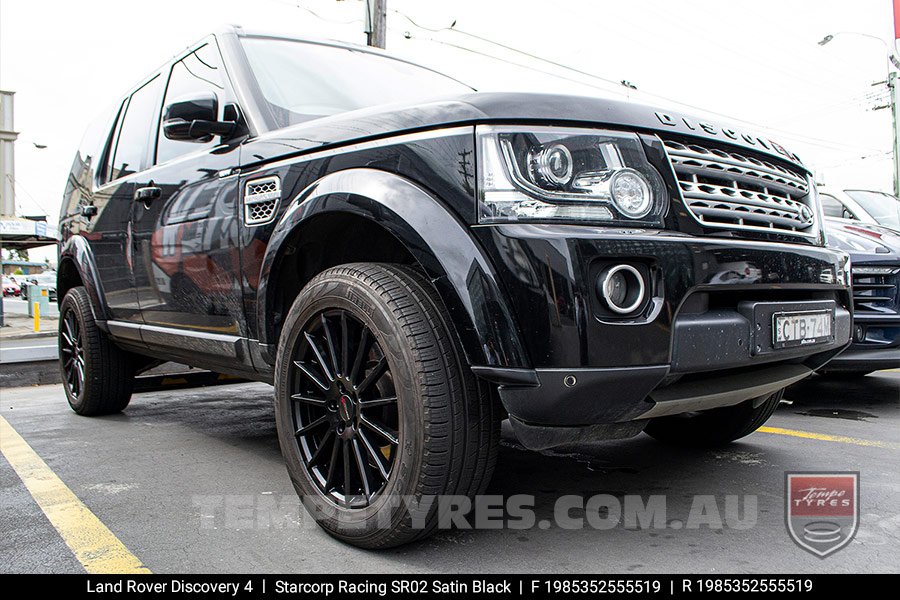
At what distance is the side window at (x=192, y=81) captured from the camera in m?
3.05

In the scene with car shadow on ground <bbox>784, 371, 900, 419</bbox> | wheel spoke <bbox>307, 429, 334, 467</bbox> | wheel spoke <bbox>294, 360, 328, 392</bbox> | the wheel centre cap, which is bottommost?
car shadow on ground <bbox>784, 371, 900, 419</bbox>

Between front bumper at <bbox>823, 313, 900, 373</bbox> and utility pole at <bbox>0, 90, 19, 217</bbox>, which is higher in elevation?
utility pole at <bbox>0, 90, 19, 217</bbox>

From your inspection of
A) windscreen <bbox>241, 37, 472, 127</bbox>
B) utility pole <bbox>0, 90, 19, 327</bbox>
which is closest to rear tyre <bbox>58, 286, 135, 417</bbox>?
windscreen <bbox>241, 37, 472, 127</bbox>

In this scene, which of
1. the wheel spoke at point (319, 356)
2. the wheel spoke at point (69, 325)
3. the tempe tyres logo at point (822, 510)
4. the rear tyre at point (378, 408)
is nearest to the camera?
the rear tyre at point (378, 408)

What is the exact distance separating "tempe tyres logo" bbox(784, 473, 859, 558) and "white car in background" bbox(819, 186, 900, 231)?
3.40m

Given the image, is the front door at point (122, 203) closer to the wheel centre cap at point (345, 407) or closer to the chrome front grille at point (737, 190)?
the wheel centre cap at point (345, 407)

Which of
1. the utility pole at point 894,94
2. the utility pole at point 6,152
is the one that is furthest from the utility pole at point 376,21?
the utility pole at point 6,152

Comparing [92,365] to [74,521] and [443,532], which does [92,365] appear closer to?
[74,521]

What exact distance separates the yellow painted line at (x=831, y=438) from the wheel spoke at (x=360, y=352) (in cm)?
252

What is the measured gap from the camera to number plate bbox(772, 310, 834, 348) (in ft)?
6.59

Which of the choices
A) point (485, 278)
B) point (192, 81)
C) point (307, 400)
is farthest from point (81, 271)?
point (485, 278)

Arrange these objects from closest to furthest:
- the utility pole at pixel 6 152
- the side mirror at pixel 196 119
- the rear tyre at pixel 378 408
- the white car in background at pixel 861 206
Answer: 1. the rear tyre at pixel 378 408
2. the side mirror at pixel 196 119
3. the white car in background at pixel 861 206
4. the utility pole at pixel 6 152

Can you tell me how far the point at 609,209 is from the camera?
1.82 metres

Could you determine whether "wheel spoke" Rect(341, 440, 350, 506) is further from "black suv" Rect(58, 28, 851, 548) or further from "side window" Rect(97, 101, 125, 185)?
"side window" Rect(97, 101, 125, 185)
